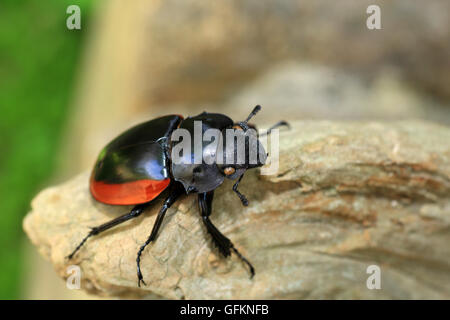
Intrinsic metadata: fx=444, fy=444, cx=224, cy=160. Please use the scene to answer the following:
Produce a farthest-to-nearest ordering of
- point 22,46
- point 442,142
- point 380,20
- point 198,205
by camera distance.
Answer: point 22,46, point 380,20, point 442,142, point 198,205

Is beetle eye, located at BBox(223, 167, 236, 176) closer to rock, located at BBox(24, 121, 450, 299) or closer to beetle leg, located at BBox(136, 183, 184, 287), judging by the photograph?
rock, located at BBox(24, 121, 450, 299)

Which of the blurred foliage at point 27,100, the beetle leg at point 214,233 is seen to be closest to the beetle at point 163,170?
the beetle leg at point 214,233

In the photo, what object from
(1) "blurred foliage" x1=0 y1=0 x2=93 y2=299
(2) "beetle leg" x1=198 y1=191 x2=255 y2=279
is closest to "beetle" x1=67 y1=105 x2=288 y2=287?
(2) "beetle leg" x1=198 y1=191 x2=255 y2=279

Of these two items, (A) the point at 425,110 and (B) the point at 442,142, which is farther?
(A) the point at 425,110

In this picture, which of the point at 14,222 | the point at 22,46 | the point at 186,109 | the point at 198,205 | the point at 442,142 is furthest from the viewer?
the point at 22,46

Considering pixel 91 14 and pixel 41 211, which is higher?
pixel 91 14

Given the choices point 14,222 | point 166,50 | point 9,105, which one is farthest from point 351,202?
point 9,105

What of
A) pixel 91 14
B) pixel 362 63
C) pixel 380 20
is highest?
pixel 91 14

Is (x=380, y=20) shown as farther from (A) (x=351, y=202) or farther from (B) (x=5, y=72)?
(B) (x=5, y=72)
